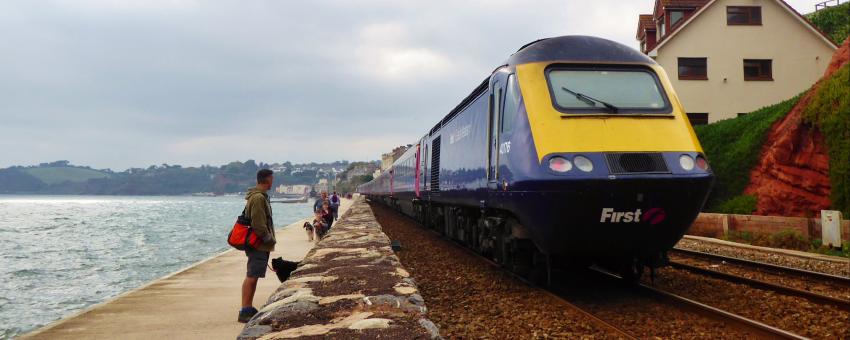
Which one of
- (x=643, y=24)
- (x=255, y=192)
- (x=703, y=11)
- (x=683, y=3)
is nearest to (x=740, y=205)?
(x=703, y=11)

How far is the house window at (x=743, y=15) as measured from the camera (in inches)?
1057

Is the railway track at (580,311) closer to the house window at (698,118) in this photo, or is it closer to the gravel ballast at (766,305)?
the gravel ballast at (766,305)

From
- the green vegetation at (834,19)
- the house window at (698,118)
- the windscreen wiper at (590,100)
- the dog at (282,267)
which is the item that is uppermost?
the green vegetation at (834,19)

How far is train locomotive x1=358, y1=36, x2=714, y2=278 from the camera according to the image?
5949mm

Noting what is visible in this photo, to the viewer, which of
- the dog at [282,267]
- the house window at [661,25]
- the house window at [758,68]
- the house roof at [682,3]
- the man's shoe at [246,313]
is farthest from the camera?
the house window at [661,25]

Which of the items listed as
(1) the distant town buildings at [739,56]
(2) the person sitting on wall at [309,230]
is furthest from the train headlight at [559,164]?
(1) the distant town buildings at [739,56]

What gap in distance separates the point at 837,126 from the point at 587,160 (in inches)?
476

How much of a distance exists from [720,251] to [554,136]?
8.99 m

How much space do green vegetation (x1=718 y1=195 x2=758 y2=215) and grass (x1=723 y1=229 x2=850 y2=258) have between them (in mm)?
2002

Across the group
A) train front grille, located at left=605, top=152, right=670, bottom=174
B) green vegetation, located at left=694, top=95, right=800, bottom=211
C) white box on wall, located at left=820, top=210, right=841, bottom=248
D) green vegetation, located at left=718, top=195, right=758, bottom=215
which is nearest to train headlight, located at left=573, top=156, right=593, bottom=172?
train front grille, located at left=605, top=152, right=670, bottom=174

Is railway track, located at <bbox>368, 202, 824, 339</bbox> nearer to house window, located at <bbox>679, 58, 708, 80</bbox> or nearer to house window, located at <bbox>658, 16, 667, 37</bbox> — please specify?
house window, located at <bbox>679, 58, 708, 80</bbox>

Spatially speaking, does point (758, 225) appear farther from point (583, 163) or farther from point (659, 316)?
point (583, 163)

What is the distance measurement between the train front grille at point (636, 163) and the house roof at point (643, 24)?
2772 centimetres

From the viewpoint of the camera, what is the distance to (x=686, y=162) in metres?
6.09
